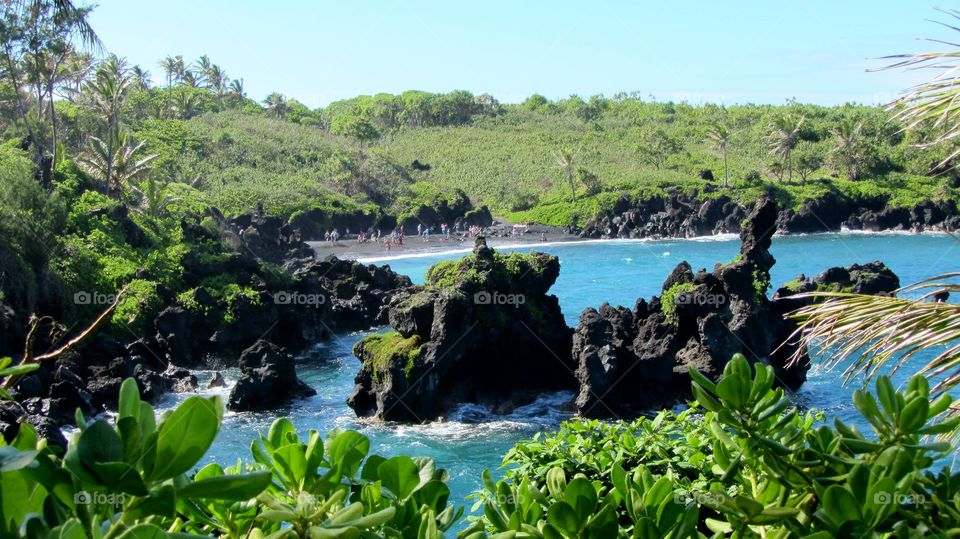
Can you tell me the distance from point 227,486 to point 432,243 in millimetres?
58276

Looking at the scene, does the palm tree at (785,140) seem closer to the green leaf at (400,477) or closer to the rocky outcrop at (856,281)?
the rocky outcrop at (856,281)

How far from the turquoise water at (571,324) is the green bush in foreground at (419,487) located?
1318 centimetres

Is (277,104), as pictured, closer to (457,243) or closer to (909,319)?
(457,243)

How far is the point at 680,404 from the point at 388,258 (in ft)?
111

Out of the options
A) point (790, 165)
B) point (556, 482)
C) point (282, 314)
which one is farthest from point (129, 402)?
point (790, 165)

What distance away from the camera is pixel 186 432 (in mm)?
1844

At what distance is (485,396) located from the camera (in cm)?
2277

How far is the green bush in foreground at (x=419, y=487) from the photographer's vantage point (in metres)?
1.86

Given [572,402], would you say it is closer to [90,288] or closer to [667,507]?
[90,288]

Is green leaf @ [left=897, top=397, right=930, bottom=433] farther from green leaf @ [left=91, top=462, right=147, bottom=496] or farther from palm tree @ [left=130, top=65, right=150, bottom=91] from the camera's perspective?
palm tree @ [left=130, top=65, right=150, bottom=91]

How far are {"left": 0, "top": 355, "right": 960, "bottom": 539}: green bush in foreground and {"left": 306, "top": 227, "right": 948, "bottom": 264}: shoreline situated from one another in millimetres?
50138

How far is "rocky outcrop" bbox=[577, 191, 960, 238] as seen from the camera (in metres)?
61.4

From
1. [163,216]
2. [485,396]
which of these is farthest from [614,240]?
[485,396]

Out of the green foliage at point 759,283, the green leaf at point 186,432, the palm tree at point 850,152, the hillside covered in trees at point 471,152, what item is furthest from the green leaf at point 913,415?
the palm tree at point 850,152
